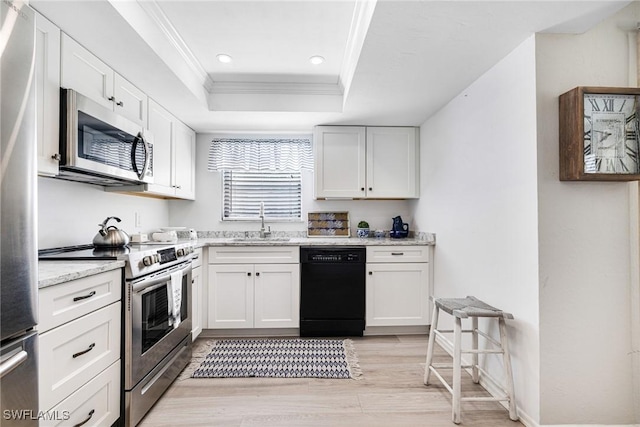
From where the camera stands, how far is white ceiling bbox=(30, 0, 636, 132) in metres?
1.54

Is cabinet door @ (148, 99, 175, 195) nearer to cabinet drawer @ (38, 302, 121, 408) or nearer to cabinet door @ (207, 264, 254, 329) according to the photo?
cabinet door @ (207, 264, 254, 329)

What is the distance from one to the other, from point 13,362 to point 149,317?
0.99 m

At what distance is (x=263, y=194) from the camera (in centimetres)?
371

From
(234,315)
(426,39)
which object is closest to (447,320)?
(234,315)

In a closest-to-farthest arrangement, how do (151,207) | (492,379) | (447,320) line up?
(492,379) → (447,320) → (151,207)

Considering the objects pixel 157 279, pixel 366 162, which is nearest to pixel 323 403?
pixel 157 279

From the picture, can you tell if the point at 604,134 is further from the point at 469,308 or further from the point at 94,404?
the point at 94,404

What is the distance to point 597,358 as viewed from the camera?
1.66m

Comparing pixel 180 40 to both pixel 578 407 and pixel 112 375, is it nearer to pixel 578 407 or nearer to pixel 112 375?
pixel 112 375

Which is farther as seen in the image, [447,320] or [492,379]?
[447,320]

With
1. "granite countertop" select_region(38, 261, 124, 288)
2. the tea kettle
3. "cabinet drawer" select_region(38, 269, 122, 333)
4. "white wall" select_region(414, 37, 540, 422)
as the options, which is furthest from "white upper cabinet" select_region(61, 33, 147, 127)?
the tea kettle

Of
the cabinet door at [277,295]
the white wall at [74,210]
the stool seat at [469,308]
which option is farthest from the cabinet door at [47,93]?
the stool seat at [469,308]

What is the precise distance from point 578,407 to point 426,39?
2143mm

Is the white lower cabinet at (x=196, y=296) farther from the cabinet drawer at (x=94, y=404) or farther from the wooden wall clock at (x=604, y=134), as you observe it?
the wooden wall clock at (x=604, y=134)
